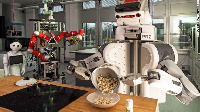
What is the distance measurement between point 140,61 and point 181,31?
5.10 m

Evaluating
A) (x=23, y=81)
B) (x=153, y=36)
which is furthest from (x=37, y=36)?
(x=153, y=36)

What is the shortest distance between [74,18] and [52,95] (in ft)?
21.7

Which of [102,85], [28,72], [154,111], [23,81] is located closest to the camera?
[154,111]

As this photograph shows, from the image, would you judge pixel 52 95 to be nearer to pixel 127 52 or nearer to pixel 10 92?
pixel 10 92

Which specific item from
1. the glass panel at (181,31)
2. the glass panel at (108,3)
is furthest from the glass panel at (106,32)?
the glass panel at (181,31)

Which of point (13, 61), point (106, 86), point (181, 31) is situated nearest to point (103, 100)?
point (106, 86)

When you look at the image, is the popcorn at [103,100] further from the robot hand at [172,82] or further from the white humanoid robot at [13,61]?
the white humanoid robot at [13,61]

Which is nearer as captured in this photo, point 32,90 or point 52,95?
point 52,95

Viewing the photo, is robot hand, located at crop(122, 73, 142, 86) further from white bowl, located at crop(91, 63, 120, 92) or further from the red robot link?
the red robot link

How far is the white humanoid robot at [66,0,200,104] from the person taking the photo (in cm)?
114

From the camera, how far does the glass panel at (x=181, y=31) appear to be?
5.66 meters

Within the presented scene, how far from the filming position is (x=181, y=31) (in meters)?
5.75

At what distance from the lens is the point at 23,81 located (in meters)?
1.82

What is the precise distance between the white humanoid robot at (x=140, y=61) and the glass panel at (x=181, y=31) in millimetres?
4936
